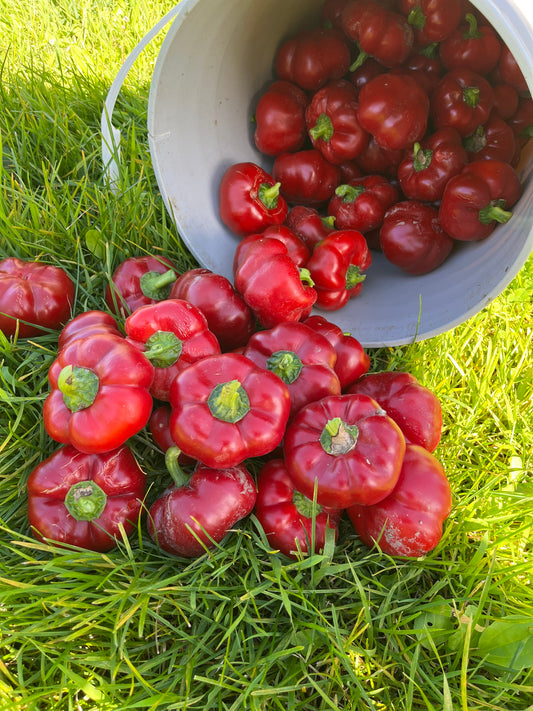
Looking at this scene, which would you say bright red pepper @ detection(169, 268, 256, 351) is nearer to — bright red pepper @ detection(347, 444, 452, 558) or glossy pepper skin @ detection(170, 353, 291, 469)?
glossy pepper skin @ detection(170, 353, 291, 469)

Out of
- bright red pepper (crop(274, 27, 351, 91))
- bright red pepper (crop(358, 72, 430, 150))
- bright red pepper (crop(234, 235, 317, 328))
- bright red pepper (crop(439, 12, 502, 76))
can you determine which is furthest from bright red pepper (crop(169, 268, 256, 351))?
bright red pepper (crop(439, 12, 502, 76))

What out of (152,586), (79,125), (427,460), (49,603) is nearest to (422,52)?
(79,125)

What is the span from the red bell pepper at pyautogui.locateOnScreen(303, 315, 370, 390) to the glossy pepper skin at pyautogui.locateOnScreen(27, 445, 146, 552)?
2.80 feet

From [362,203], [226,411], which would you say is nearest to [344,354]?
[226,411]

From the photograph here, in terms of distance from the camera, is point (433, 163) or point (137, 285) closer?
point (137, 285)

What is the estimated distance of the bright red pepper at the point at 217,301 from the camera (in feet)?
6.96

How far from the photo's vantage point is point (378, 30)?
2508 millimetres

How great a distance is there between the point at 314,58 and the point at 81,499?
7.28 feet

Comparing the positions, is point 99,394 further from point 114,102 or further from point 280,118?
point 280,118

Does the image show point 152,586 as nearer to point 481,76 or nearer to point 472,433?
point 472,433

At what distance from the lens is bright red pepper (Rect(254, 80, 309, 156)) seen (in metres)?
2.64

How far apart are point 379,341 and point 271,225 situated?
0.71m

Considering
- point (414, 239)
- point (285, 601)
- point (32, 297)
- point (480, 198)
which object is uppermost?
point (480, 198)

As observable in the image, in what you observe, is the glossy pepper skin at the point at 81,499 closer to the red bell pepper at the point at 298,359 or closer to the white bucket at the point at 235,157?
the red bell pepper at the point at 298,359
